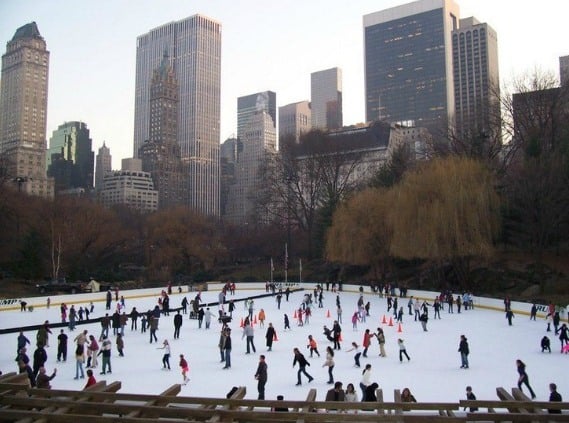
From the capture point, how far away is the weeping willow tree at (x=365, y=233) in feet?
151

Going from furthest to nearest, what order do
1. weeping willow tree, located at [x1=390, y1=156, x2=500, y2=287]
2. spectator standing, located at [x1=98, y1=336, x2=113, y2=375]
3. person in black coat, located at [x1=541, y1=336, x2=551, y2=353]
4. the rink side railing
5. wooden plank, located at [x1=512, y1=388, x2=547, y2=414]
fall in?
weeping willow tree, located at [x1=390, y1=156, x2=500, y2=287] < person in black coat, located at [x1=541, y1=336, x2=551, y2=353] < spectator standing, located at [x1=98, y1=336, x2=113, y2=375] < wooden plank, located at [x1=512, y1=388, x2=547, y2=414] < the rink side railing

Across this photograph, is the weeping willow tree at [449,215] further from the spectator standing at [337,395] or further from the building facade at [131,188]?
the building facade at [131,188]

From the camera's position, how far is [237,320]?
2766 cm

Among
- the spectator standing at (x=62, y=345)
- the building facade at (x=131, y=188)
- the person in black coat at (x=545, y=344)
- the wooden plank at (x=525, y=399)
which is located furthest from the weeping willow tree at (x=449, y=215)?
the building facade at (x=131, y=188)

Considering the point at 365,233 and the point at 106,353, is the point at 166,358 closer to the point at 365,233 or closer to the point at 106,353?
the point at 106,353

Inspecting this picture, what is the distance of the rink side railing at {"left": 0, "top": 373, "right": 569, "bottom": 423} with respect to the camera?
22.9 feet

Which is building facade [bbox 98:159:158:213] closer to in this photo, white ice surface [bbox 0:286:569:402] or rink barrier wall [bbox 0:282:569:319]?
rink barrier wall [bbox 0:282:569:319]

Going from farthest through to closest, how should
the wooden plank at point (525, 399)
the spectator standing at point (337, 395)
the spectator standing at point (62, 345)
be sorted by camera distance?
the spectator standing at point (62, 345) → the spectator standing at point (337, 395) → the wooden plank at point (525, 399)

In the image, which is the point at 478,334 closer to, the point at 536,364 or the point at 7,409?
the point at 536,364

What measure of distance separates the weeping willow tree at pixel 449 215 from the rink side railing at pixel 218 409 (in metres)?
30.2

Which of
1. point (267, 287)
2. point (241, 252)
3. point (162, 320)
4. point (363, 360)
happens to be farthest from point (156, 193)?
point (363, 360)

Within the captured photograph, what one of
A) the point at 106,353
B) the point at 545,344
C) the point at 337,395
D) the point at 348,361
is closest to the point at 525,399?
the point at 337,395

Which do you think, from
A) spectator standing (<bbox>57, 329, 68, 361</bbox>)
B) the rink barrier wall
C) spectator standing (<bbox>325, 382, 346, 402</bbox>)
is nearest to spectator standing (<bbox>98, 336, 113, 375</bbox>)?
spectator standing (<bbox>57, 329, 68, 361</bbox>)

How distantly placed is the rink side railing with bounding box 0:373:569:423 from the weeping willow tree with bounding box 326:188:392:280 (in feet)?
124
